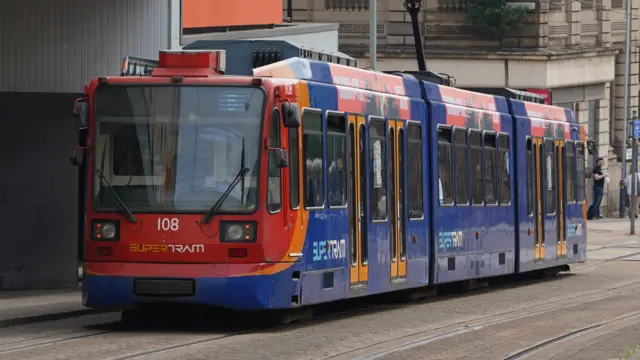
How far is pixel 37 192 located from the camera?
21688 millimetres

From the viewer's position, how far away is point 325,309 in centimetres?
1898

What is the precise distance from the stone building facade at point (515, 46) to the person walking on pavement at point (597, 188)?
3081 mm

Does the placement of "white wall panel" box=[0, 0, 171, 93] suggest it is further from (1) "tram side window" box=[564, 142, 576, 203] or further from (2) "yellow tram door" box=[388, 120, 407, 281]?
(1) "tram side window" box=[564, 142, 576, 203]

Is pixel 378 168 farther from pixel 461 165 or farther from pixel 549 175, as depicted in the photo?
pixel 549 175

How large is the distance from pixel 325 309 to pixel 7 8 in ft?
19.0

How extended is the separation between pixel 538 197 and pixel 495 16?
26.4m

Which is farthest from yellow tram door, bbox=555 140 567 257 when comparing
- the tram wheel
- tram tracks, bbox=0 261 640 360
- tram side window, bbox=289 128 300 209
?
tram side window, bbox=289 128 300 209

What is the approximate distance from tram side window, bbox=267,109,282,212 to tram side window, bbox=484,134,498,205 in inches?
306

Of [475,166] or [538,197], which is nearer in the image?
[475,166]

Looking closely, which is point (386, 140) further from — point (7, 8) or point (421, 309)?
point (7, 8)

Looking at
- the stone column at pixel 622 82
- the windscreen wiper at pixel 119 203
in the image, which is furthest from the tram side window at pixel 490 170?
the stone column at pixel 622 82

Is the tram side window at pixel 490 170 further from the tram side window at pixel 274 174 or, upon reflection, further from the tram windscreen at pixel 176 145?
the tram windscreen at pixel 176 145

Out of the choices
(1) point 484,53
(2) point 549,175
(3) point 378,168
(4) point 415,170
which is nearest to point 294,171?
(3) point 378,168

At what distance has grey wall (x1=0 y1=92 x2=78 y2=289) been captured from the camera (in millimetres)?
21344
